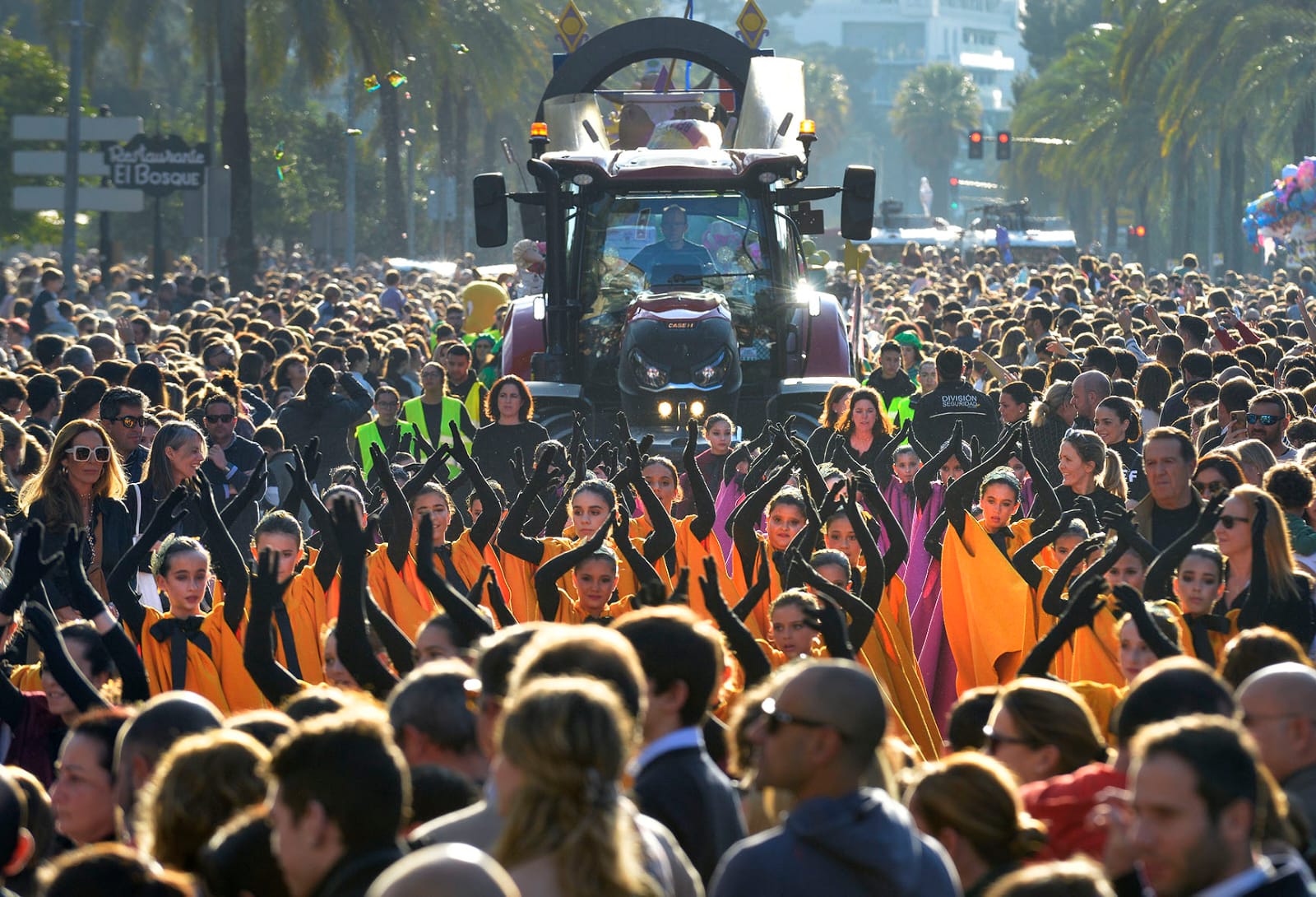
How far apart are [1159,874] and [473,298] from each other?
1953 cm

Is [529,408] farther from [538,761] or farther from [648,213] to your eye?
[538,761]

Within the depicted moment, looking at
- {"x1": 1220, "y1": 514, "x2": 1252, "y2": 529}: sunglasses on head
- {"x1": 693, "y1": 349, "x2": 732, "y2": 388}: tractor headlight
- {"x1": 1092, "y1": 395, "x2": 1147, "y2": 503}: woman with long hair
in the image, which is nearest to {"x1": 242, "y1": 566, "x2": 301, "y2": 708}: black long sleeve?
{"x1": 1220, "y1": 514, "x2": 1252, "y2": 529}: sunglasses on head

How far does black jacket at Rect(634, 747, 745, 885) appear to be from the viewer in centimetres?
443

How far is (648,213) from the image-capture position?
15.4 metres

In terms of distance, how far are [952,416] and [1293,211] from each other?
1605 cm

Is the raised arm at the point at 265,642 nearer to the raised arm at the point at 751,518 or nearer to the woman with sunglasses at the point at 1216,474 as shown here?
the raised arm at the point at 751,518

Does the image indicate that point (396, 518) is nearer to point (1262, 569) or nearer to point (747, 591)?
point (747, 591)

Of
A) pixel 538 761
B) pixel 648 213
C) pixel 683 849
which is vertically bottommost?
pixel 683 849

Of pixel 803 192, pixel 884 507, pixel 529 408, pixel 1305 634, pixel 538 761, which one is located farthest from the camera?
pixel 803 192

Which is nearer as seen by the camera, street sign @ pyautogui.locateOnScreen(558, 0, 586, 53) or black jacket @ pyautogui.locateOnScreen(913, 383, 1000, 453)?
black jacket @ pyautogui.locateOnScreen(913, 383, 1000, 453)

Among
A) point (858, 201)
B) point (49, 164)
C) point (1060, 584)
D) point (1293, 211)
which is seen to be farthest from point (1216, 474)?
point (49, 164)

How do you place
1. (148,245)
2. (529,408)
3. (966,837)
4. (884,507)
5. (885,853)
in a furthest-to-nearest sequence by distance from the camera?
(148,245) < (529,408) < (884,507) < (966,837) < (885,853)

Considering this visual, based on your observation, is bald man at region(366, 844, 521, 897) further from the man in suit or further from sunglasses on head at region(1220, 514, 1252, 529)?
sunglasses on head at region(1220, 514, 1252, 529)

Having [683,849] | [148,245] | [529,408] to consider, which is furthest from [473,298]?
[148,245]
